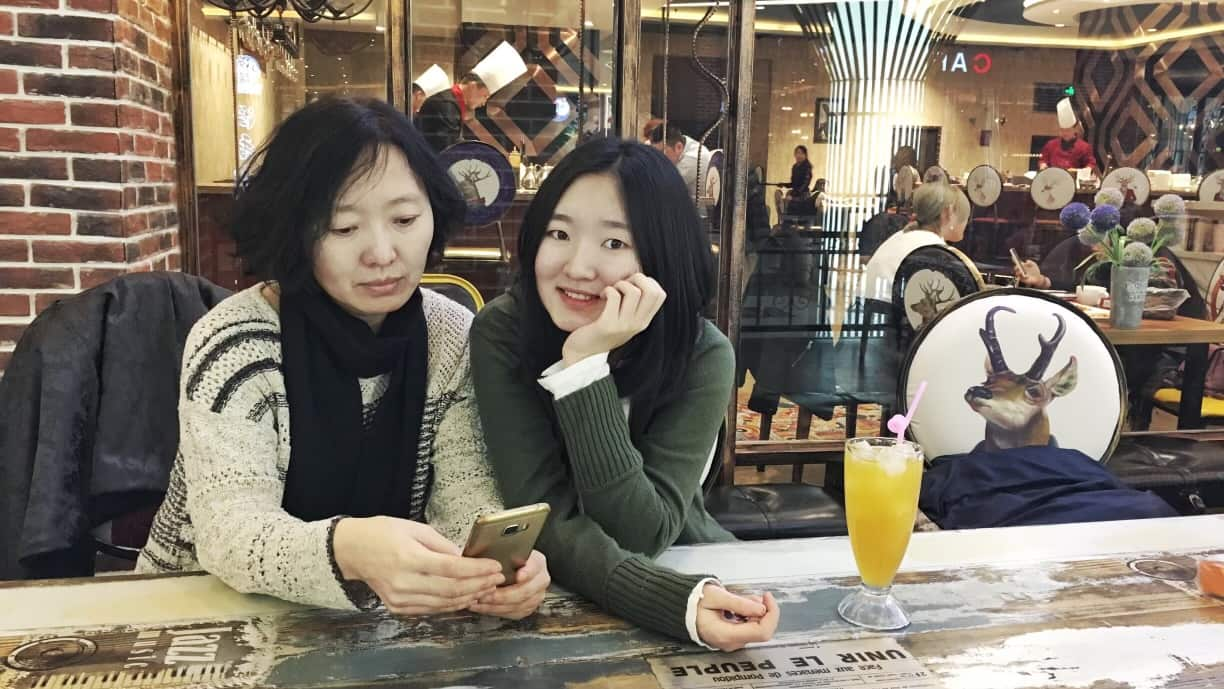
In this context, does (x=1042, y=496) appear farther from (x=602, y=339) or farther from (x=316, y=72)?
(x=316, y=72)

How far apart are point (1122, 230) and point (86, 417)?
431cm

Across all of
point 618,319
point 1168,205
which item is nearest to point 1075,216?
point 1168,205

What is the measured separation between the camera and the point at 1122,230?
167 inches

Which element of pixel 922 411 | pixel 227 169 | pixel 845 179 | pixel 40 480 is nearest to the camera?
pixel 40 480

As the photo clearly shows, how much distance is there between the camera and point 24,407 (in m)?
1.40

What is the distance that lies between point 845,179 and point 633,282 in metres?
2.91

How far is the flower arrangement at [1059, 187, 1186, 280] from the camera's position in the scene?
3.64 metres

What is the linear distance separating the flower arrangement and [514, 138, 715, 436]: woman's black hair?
2.94 metres

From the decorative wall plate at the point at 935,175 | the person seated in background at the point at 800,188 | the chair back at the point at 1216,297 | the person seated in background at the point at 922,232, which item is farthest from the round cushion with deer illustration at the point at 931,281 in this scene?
the chair back at the point at 1216,297

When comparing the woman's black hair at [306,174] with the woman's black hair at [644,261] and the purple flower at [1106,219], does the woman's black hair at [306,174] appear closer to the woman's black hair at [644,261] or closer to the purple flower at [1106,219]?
the woman's black hair at [644,261]

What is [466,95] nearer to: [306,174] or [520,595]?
[306,174]

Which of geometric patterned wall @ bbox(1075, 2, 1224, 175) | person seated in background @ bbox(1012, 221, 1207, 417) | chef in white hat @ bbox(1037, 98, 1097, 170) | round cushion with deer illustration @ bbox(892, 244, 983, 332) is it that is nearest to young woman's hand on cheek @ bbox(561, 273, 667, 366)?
round cushion with deer illustration @ bbox(892, 244, 983, 332)

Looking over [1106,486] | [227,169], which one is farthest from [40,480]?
[227,169]

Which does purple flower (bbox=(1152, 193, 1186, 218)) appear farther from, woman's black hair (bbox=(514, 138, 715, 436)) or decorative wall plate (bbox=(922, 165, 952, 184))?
woman's black hair (bbox=(514, 138, 715, 436))
